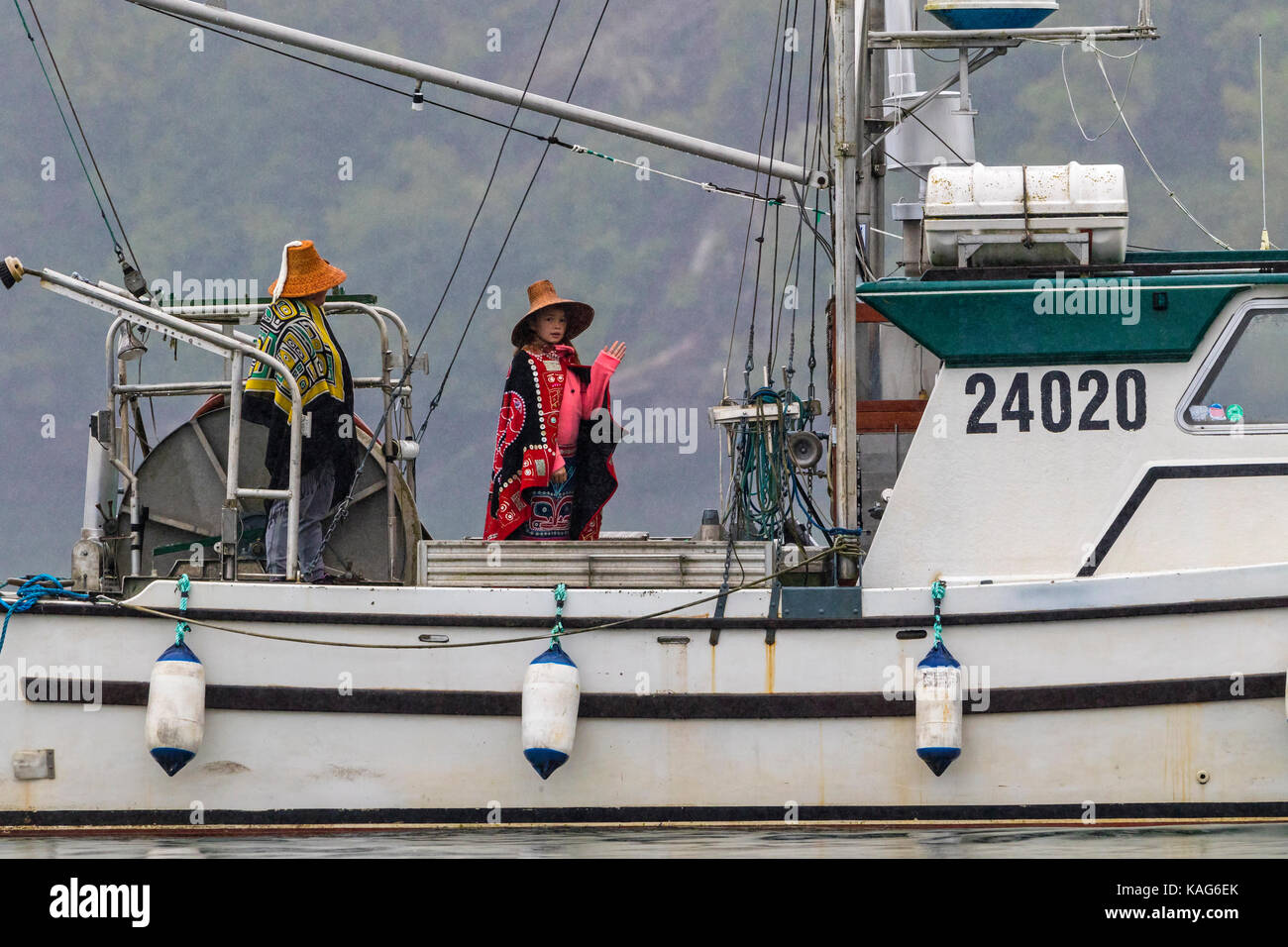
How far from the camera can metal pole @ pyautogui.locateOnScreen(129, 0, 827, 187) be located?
10.7 meters

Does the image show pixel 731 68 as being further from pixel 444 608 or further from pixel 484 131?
pixel 444 608

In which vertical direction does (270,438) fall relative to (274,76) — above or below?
below

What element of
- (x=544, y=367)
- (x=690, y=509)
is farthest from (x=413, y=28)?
(x=544, y=367)

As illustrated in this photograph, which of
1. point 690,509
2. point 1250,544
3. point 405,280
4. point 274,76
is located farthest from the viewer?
point 274,76

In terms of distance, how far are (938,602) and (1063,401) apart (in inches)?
46.8

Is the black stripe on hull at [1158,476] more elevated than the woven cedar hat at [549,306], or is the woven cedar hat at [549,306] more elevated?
the woven cedar hat at [549,306]

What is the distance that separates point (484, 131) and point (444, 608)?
103ft

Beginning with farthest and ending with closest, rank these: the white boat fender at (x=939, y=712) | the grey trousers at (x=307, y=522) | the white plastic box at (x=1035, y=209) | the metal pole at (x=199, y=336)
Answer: the grey trousers at (x=307, y=522)
the metal pole at (x=199, y=336)
the white plastic box at (x=1035, y=209)
the white boat fender at (x=939, y=712)

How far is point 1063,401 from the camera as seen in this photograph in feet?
29.3

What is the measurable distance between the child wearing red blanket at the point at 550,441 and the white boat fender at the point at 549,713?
1.40 metres

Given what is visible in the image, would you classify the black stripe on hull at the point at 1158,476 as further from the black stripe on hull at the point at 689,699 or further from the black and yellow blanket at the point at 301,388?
the black and yellow blanket at the point at 301,388

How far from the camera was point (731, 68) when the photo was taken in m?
35.6

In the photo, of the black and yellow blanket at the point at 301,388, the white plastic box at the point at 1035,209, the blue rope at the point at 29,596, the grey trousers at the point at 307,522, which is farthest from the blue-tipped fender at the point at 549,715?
the white plastic box at the point at 1035,209

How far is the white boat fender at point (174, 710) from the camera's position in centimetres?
879
